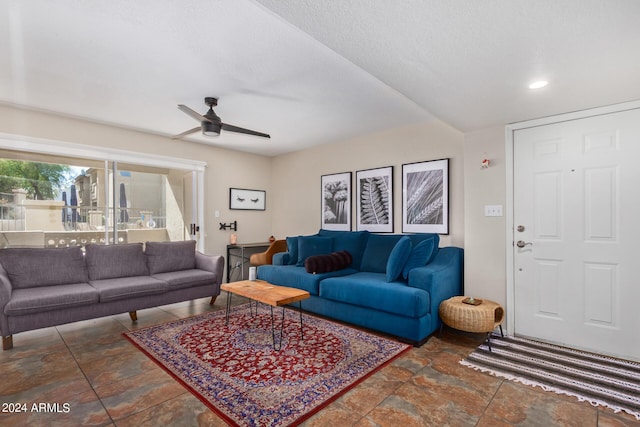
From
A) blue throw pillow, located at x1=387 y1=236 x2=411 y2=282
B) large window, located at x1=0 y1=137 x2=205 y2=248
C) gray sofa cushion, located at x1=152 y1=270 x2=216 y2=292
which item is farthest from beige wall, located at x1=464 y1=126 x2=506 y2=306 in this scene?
large window, located at x1=0 y1=137 x2=205 y2=248

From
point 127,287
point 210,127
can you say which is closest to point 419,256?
point 210,127

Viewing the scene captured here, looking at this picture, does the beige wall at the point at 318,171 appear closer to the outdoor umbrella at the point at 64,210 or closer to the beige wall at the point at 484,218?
the beige wall at the point at 484,218

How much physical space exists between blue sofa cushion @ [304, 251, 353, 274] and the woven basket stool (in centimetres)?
137

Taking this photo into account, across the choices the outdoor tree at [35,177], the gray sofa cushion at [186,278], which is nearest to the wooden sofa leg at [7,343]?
the gray sofa cushion at [186,278]

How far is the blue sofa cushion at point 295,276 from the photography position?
373cm

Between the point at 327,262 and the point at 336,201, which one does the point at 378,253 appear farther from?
the point at 336,201

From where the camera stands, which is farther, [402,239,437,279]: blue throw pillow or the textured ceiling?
[402,239,437,279]: blue throw pillow

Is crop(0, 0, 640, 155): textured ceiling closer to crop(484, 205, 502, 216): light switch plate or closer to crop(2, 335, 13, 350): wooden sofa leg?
crop(484, 205, 502, 216): light switch plate

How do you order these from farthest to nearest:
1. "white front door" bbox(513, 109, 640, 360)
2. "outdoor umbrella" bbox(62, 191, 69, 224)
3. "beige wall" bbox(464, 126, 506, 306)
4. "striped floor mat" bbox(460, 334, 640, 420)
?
1. "outdoor umbrella" bbox(62, 191, 69, 224)
2. "beige wall" bbox(464, 126, 506, 306)
3. "white front door" bbox(513, 109, 640, 360)
4. "striped floor mat" bbox(460, 334, 640, 420)

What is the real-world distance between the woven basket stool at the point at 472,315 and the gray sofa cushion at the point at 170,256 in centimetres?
337

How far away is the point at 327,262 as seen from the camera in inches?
154

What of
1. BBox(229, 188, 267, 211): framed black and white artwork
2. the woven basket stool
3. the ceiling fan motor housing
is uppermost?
the ceiling fan motor housing

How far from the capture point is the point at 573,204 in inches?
112

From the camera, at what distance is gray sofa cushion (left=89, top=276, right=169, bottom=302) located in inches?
129
